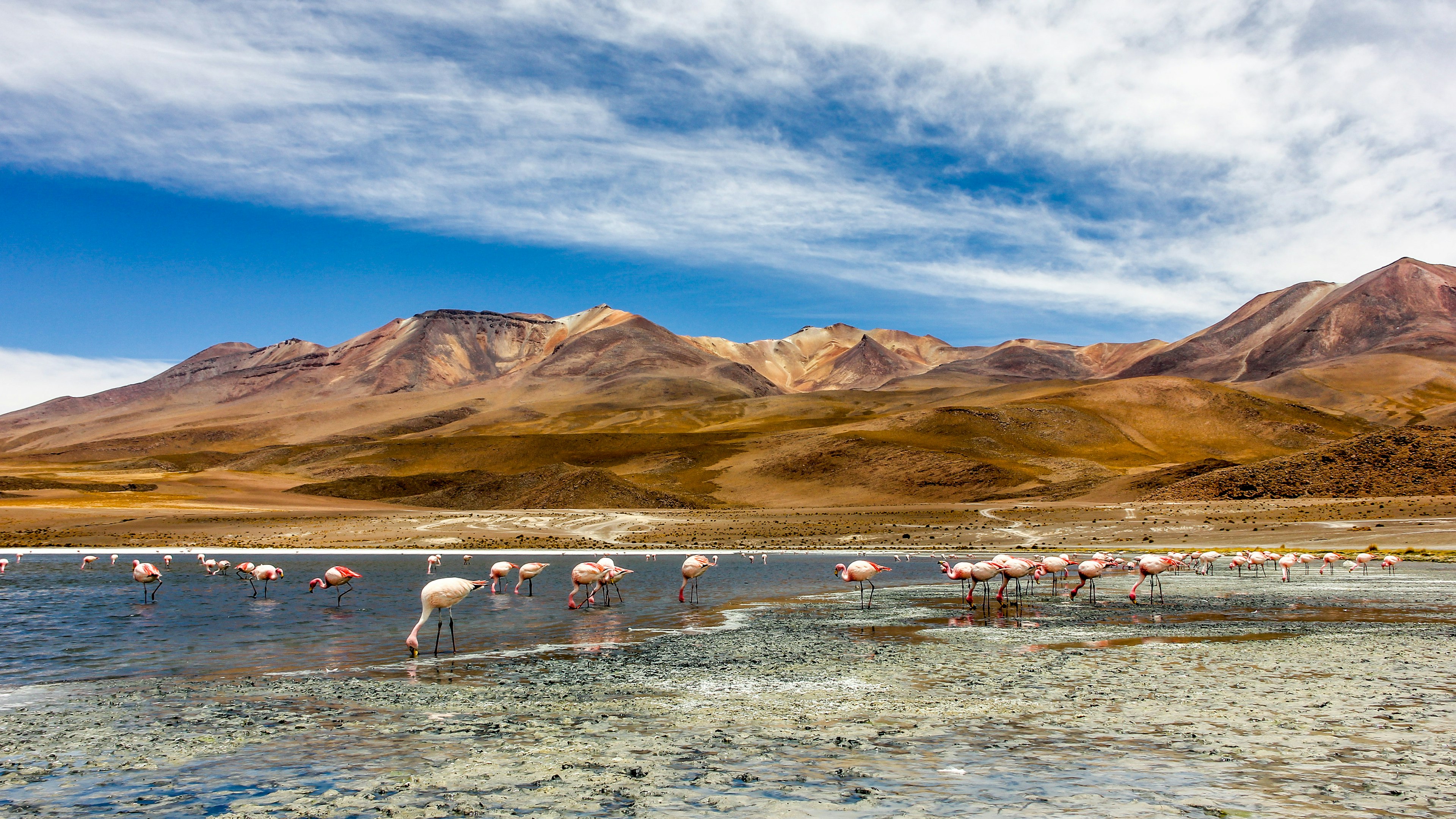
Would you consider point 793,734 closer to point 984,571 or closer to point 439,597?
point 439,597

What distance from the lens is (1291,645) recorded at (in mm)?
16750

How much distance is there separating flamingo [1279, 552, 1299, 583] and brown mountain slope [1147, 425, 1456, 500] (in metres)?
30.7

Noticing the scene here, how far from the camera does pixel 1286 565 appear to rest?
31.8 meters

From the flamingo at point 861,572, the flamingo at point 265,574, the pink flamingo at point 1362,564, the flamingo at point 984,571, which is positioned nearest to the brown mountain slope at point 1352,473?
the pink flamingo at point 1362,564

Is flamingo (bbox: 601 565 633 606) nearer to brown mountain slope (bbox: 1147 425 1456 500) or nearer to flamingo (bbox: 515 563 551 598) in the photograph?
flamingo (bbox: 515 563 551 598)

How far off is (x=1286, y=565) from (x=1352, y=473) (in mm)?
41240

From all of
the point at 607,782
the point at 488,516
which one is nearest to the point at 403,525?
the point at 488,516

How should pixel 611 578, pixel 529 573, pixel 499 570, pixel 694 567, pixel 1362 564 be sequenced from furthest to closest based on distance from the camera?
pixel 1362 564
pixel 499 570
pixel 529 573
pixel 694 567
pixel 611 578

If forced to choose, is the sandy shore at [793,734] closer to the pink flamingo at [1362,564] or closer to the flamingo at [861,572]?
the flamingo at [861,572]

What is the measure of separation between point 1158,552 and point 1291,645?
28.7 meters

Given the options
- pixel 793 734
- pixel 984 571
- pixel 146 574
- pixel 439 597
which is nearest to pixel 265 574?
pixel 146 574

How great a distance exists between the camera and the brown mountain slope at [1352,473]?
61.3 m

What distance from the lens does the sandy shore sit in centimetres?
834

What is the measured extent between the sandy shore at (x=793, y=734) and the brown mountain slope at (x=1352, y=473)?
174 feet
